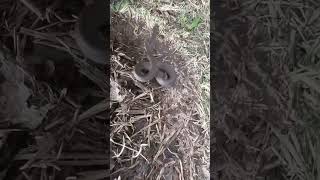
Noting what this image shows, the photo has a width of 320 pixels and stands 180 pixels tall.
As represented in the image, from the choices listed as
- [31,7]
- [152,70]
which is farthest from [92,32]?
[152,70]

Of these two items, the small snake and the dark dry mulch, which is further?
the small snake

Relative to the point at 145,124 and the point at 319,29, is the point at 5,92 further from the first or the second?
the point at 319,29

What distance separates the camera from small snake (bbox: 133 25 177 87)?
706 mm

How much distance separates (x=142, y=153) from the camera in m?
0.74

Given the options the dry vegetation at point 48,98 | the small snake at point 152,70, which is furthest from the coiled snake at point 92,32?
the small snake at point 152,70

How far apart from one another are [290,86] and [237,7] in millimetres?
142

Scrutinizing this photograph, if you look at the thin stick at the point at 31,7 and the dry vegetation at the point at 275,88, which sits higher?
the thin stick at the point at 31,7

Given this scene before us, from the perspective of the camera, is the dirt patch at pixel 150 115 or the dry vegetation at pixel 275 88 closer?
the dry vegetation at pixel 275 88

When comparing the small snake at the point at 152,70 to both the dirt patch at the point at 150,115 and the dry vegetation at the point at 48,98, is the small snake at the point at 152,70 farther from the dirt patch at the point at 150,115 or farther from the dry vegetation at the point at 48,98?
the dry vegetation at the point at 48,98

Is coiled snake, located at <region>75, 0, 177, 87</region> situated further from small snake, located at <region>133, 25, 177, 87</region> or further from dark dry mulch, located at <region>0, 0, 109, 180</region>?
small snake, located at <region>133, 25, 177, 87</region>

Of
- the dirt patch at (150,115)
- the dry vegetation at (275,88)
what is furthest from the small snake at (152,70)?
the dry vegetation at (275,88)

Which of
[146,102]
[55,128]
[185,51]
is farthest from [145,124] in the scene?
[55,128]

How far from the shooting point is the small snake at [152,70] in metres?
0.71

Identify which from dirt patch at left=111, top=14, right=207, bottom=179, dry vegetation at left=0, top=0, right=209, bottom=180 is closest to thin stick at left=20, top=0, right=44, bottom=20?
dry vegetation at left=0, top=0, right=209, bottom=180
